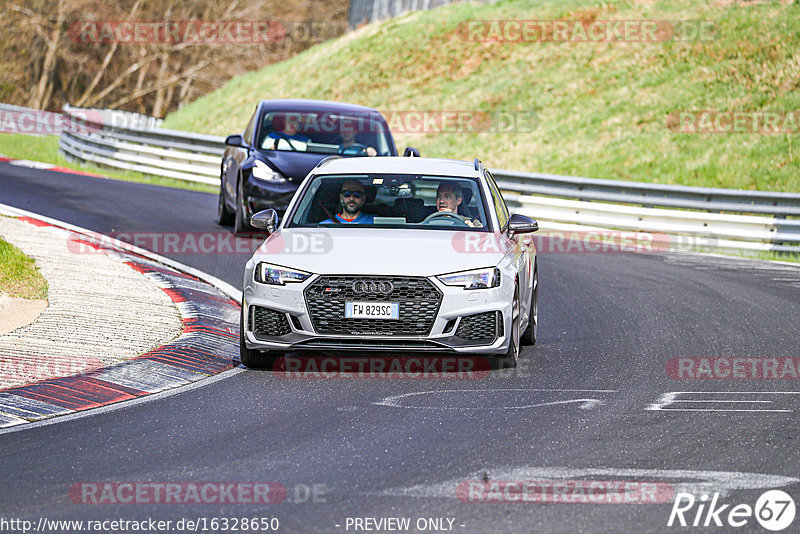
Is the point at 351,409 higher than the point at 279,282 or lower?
lower

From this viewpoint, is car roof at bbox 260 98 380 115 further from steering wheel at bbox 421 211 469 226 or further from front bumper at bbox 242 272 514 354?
front bumper at bbox 242 272 514 354

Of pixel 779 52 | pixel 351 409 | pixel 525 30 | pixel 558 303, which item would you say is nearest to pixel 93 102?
pixel 525 30

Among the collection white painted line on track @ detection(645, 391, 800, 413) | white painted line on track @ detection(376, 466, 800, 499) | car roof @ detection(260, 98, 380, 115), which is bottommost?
white painted line on track @ detection(645, 391, 800, 413)

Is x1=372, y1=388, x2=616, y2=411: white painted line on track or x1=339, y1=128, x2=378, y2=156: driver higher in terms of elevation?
x1=339, y1=128, x2=378, y2=156: driver

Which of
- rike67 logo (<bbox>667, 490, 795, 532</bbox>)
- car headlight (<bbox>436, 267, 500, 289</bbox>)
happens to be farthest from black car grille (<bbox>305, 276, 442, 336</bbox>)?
rike67 logo (<bbox>667, 490, 795, 532</bbox>)

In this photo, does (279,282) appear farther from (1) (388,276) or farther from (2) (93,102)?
(2) (93,102)

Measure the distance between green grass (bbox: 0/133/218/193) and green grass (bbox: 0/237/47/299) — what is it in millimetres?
12716

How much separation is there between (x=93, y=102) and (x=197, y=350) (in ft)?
183

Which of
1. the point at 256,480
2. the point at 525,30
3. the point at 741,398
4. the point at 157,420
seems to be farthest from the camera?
the point at 525,30

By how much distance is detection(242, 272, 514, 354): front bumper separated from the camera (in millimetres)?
9164

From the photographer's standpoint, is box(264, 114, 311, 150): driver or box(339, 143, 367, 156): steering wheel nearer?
box(339, 143, 367, 156): steering wheel

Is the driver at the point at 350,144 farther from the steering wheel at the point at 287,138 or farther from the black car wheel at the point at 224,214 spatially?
the black car wheel at the point at 224,214

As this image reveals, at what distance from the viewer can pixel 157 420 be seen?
7.86m

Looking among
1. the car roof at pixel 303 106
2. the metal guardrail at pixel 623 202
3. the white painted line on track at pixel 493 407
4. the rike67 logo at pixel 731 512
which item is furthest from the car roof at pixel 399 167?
the metal guardrail at pixel 623 202
